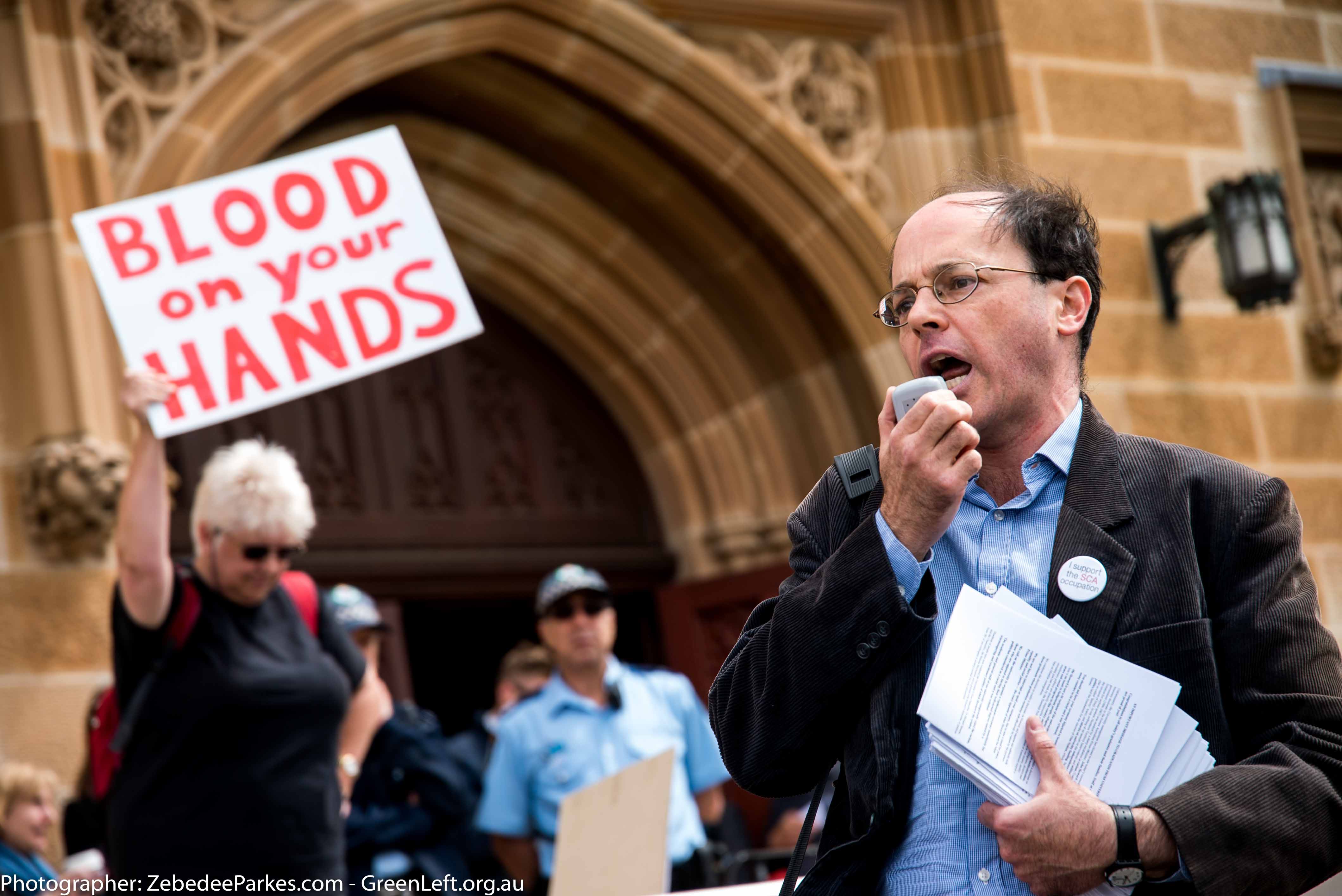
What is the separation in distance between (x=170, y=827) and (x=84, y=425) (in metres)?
1.87

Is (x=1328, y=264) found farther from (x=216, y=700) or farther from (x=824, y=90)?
→ (x=216, y=700)

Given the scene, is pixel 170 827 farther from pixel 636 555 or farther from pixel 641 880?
pixel 636 555

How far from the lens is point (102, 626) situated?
471 cm

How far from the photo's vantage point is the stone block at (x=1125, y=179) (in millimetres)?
6387

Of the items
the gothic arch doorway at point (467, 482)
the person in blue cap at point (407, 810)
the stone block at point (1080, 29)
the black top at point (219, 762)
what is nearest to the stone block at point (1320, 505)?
the stone block at point (1080, 29)

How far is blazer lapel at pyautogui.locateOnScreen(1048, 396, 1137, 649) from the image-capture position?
1708mm

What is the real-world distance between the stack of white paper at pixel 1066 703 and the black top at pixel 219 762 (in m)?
1.95

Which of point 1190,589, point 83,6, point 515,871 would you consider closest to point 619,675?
point 515,871

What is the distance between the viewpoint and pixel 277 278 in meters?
3.55

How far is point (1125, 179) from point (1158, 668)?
518 centimetres

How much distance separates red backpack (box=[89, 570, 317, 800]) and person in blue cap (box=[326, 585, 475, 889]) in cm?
116

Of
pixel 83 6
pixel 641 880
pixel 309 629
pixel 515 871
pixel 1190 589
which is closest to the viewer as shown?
pixel 1190 589

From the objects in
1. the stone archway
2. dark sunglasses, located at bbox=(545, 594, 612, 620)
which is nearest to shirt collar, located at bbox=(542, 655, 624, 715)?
dark sunglasses, located at bbox=(545, 594, 612, 620)

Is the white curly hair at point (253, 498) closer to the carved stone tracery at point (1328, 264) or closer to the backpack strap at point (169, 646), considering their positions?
the backpack strap at point (169, 646)
